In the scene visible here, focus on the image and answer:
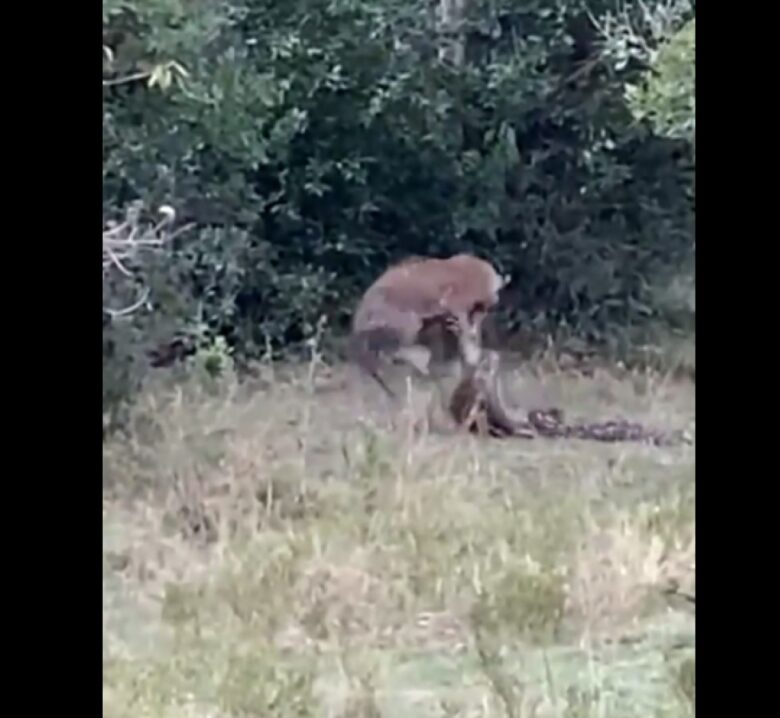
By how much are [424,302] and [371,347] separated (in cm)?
7

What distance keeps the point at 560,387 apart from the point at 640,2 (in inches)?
16.2

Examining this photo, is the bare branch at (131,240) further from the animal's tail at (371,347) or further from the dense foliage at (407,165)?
the animal's tail at (371,347)

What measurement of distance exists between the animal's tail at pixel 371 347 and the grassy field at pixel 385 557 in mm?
17

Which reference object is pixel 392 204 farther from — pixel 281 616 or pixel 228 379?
pixel 281 616

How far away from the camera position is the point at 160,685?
4.15 ft

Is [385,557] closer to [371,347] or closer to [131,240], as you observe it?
[371,347]

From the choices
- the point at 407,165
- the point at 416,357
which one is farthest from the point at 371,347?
the point at 407,165

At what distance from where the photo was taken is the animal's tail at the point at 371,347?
4.45ft
